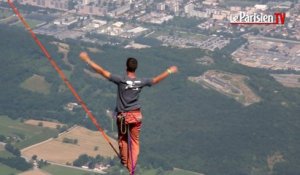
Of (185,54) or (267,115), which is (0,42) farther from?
(267,115)

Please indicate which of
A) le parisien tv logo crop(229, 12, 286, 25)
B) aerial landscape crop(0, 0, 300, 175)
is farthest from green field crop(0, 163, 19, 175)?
le parisien tv logo crop(229, 12, 286, 25)

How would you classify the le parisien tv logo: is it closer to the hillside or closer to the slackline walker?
the hillside

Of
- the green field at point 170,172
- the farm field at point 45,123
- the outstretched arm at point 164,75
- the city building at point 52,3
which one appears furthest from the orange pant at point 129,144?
the city building at point 52,3

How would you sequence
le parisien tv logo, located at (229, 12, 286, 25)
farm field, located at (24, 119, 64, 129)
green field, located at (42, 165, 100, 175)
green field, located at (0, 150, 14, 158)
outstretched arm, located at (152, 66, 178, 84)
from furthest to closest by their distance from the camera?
le parisien tv logo, located at (229, 12, 286, 25), farm field, located at (24, 119, 64, 129), green field, located at (0, 150, 14, 158), green field, located at (42, 165, 100, 175), outstretched arm, located at (152, 66, 178, 84)

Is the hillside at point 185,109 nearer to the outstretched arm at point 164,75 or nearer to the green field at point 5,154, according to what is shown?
the green field at point 5,154

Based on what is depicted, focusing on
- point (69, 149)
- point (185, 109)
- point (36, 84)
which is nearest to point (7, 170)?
point (69, 149)

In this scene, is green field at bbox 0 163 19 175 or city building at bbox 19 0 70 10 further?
city building at bbox 19 0 70 10

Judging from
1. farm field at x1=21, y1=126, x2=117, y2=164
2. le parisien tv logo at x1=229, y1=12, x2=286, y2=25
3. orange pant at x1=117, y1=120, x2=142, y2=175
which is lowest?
farm field at x1=21, y1=126, x2=117, y2=164

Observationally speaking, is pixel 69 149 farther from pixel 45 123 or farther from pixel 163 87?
pixel 163 87
